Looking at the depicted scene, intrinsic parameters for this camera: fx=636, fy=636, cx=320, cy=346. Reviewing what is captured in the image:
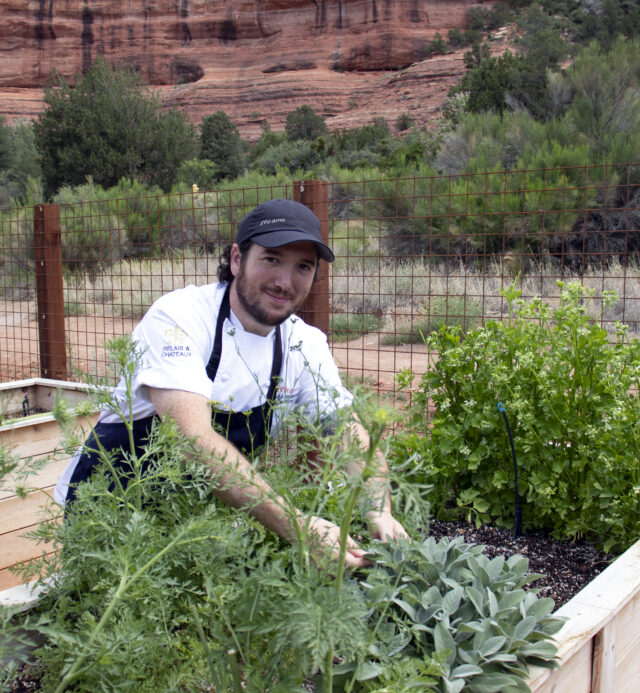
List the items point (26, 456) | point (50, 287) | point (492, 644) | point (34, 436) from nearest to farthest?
point (492, 644)
point (26, 456)
point (34, 436)
point (50, 287)

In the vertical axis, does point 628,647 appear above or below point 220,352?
below

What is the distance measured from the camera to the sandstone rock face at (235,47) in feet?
150

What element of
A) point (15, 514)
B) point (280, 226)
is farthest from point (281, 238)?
point (15, 514)

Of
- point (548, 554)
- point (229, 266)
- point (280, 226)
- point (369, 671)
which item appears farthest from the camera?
point (229, 266)

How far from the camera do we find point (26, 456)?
126 inches

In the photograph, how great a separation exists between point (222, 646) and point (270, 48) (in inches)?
2129

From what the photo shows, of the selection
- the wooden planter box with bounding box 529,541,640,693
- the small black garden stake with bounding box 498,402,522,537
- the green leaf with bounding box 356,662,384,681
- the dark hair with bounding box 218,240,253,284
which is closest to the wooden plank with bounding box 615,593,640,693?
the wooden planter box with bounding box 529,541,640,693

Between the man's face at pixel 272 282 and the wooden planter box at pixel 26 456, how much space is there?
2.92 feet

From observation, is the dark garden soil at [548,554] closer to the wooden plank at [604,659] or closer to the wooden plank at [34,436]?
the wooden plank at [604,659]

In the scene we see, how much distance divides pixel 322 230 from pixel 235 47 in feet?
172

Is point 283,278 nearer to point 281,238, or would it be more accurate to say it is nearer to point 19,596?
point 281,238

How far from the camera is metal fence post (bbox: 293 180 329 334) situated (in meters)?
3.40

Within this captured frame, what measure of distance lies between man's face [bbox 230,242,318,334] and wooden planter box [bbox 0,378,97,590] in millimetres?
890

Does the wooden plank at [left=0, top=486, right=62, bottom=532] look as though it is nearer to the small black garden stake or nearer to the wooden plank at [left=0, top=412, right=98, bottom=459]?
the wooden plank at [left=0, top=412, right=98, bottom=459]
